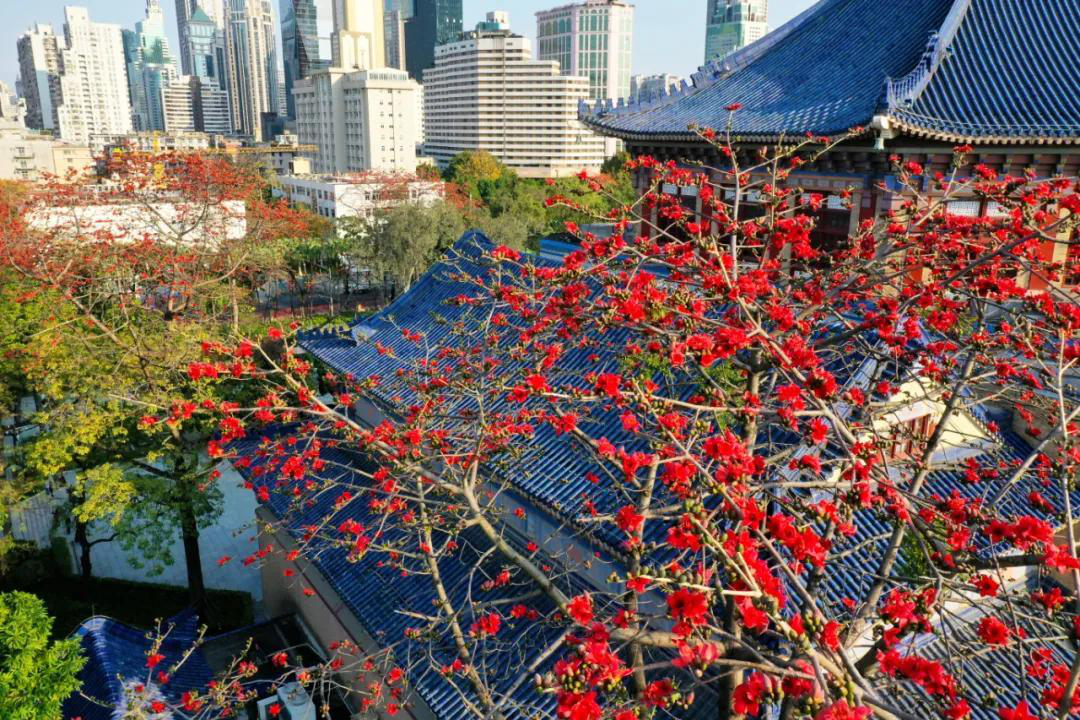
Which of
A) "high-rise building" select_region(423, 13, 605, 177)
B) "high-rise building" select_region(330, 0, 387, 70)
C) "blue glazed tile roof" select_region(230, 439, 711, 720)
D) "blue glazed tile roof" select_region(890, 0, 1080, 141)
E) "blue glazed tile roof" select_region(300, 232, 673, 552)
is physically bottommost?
"blue glazed tile roof" select_region(230, 439, 711, 720)

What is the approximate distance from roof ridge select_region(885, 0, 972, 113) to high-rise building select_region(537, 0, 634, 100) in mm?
114720

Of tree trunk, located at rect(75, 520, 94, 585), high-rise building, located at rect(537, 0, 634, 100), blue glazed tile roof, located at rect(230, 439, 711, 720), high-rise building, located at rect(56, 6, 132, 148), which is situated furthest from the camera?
high-rise building, located at rect(56, 6, 132, 148)

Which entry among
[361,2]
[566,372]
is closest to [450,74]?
[361,2]

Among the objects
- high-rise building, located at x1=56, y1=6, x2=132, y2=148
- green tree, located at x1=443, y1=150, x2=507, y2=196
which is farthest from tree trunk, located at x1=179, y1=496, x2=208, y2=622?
high-rise building, located at x1=56, y1=6, x2=132, y2=148

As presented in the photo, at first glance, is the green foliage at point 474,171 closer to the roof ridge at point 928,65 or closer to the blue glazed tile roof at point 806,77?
the blue glazed tile roof at point 806,77

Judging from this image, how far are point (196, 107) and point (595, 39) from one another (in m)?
101

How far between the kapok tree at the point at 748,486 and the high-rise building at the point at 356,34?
4586 inches

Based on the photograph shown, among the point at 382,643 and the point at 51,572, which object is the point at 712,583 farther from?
the point at 51,572

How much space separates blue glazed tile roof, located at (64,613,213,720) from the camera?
1048 centimetres

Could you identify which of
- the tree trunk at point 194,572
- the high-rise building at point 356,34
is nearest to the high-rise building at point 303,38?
the high-rise building at point 356,34

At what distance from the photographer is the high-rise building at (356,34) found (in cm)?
11500

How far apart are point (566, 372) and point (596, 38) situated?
131 metres

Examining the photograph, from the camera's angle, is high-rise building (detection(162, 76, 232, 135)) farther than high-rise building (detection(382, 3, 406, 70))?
Yes

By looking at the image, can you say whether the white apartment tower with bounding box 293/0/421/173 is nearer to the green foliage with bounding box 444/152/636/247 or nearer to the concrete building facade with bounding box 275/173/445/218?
the green foliage with bounding box 444/152/636/247
